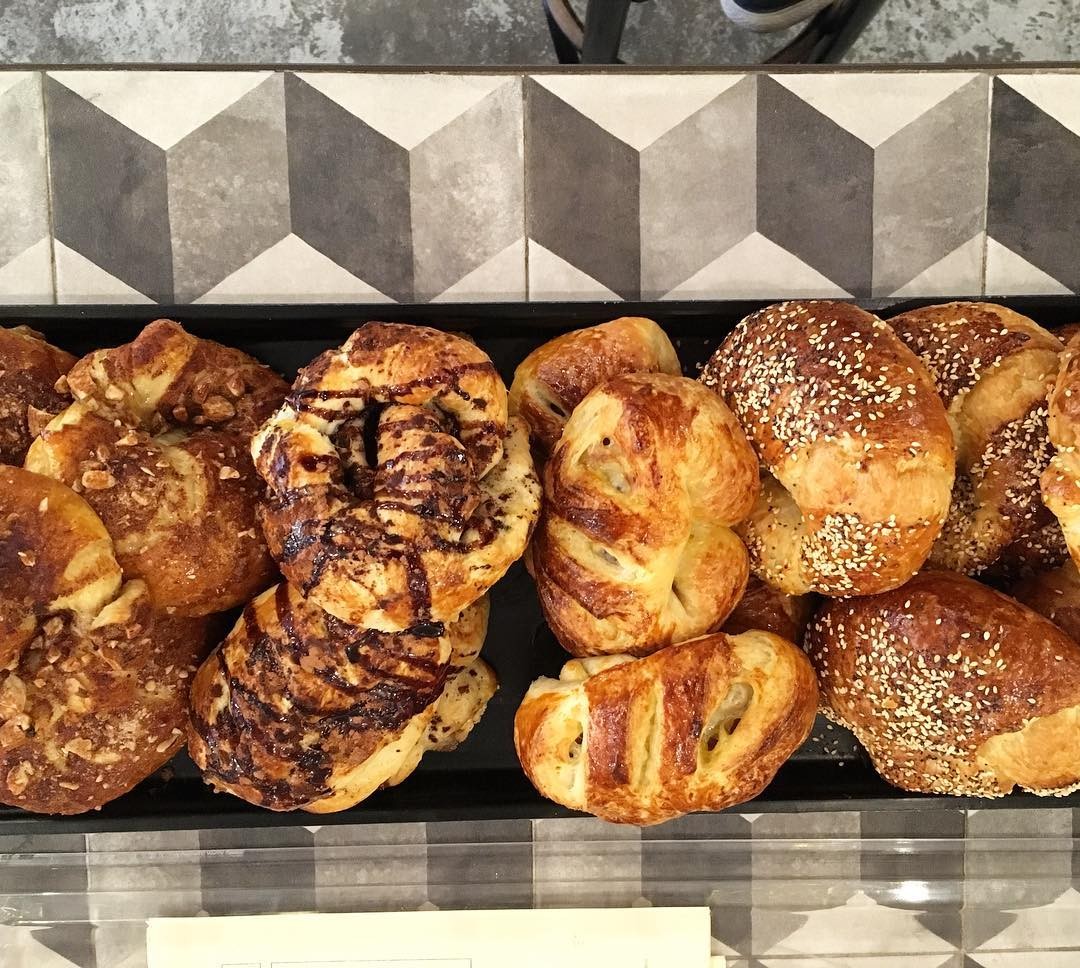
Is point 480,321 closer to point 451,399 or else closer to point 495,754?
point 451,399

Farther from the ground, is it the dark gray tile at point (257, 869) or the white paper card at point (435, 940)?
the dark gray tile at point (257, 869)

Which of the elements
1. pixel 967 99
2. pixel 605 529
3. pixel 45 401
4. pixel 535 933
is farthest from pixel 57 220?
pixel 967 99

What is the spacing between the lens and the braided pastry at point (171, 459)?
3.63 ft

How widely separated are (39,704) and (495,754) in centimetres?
69

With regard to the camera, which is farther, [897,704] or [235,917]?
[235,917]

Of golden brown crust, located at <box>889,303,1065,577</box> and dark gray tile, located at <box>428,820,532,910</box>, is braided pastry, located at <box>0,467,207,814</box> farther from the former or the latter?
golden brown crust, located at <box>889,303,1065,577</box>

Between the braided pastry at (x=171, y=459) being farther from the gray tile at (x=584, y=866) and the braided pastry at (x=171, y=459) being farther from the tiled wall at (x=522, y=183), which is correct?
the gray tile at (x=584, y=866)

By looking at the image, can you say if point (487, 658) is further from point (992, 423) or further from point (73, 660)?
point (992, 423)

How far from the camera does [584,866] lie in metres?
1.63

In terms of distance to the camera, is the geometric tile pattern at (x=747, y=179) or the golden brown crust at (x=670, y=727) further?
the geometric tile pattern at (x=747, y=179)

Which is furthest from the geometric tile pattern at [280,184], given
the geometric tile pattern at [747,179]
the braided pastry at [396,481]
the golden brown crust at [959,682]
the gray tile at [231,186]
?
the golden brown crust at [959,682]

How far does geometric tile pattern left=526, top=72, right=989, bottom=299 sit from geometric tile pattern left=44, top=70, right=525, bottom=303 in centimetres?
10

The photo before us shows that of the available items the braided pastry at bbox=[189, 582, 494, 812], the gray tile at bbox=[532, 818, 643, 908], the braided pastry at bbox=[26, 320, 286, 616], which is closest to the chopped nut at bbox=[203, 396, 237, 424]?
the braided pastry at bbox=[26, 320, 286, 616]

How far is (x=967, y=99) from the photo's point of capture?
1623 mm
